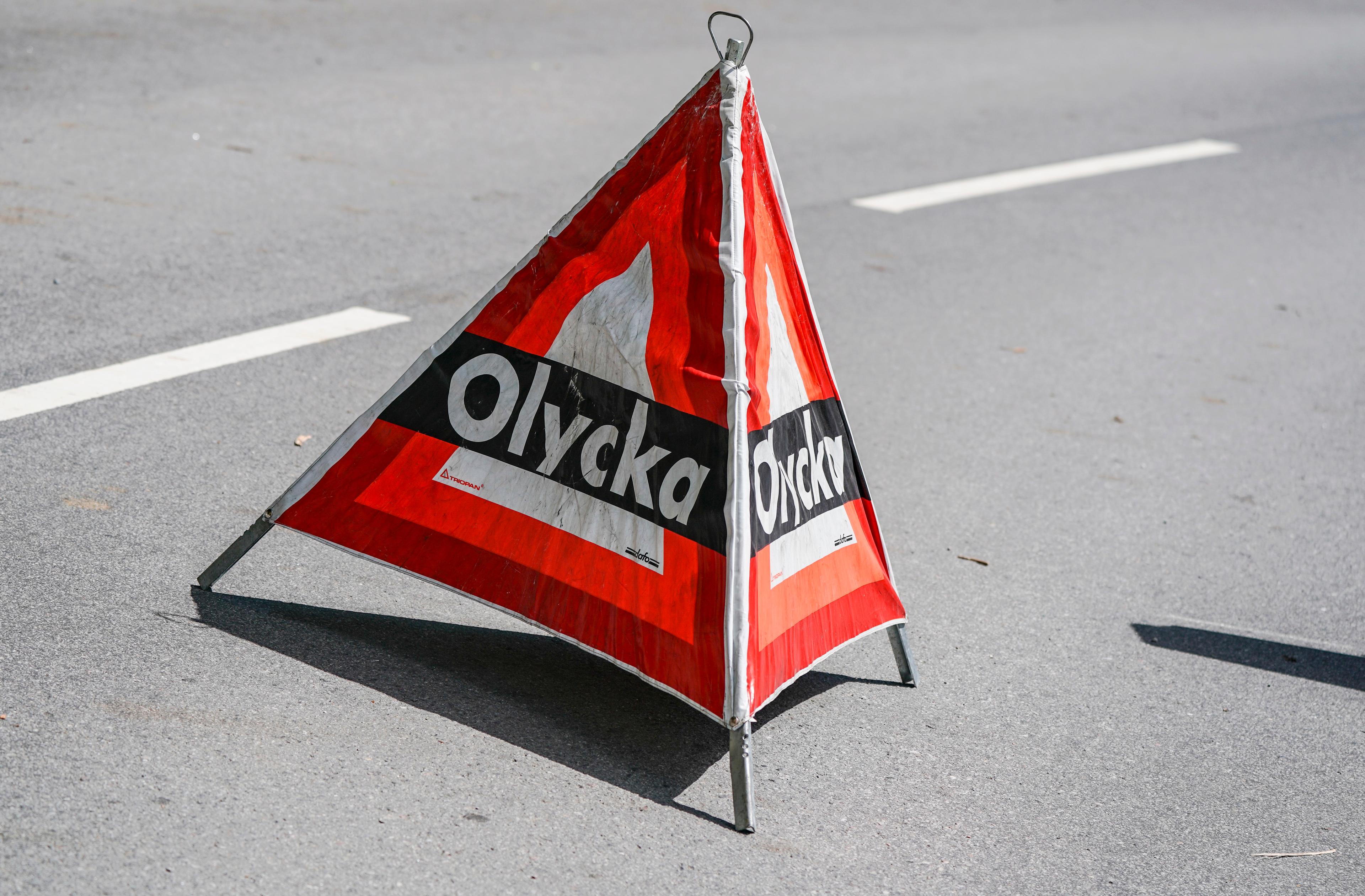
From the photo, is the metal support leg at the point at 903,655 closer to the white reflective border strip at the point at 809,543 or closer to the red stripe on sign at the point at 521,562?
the white reflective border strip at the point at 809,543

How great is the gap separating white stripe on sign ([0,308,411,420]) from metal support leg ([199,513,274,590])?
1.36 m

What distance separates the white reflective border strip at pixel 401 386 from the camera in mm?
3602

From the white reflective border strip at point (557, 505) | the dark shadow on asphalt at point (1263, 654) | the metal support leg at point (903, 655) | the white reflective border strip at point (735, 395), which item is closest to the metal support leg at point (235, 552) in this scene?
the white reflective border strip at point (557, 505)

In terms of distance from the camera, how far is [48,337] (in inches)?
215

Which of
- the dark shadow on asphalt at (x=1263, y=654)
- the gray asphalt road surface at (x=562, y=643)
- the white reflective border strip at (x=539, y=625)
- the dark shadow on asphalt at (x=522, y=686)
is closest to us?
the gray asphalt road surface at (x=562, y=643)

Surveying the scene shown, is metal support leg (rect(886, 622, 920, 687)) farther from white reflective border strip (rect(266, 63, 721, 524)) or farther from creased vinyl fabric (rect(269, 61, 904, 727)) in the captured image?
white reflective border strip (rect(266, 63, 721, 524))

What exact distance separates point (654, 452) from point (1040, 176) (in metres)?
7.49

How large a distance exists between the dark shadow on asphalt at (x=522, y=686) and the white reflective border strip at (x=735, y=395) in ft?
1.12

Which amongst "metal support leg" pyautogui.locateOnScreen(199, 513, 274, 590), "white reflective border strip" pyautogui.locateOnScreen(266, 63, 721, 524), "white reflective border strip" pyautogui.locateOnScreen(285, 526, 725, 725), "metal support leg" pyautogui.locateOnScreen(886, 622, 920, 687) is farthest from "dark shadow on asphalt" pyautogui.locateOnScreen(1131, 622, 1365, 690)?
"metal support leg" pyautogui.locateOnScreen(199, 513, 274, 590)

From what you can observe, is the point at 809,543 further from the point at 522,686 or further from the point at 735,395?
the point at 522,686

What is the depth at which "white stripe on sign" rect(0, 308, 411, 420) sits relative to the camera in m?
4.97

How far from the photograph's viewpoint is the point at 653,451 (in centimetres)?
347

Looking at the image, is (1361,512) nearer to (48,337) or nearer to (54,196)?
(48,337)

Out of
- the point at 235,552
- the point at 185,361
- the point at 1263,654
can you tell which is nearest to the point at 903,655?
the point at 1263,654
